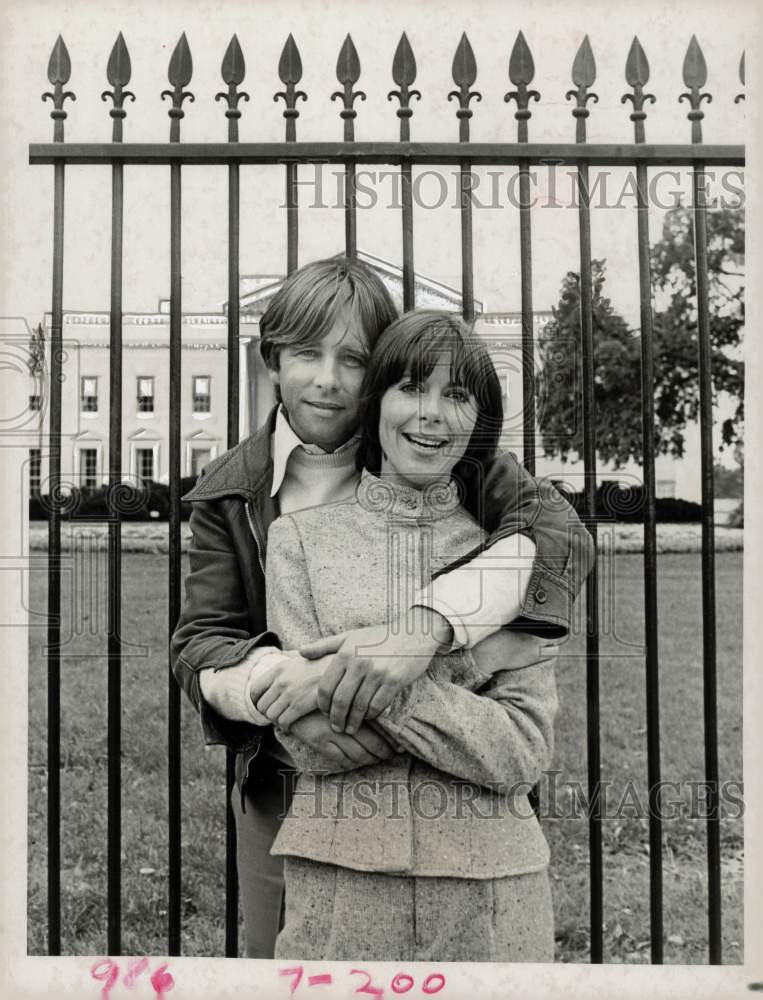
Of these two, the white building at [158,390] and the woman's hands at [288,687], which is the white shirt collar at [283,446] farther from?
the woman's hands at [288,687]

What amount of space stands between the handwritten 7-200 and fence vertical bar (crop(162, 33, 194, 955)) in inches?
15.6

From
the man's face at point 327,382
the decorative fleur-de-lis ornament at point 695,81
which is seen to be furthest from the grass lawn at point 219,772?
the decorative fleur-de-lis ornament at point 695,81

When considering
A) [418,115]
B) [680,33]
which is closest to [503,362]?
[418,115]

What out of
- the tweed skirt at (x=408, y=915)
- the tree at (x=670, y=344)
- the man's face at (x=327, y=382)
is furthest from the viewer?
the tree at (x=670, y=344)

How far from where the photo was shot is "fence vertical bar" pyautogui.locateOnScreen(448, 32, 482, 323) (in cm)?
244

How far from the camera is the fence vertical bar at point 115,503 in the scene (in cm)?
248

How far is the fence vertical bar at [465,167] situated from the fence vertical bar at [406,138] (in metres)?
0.12

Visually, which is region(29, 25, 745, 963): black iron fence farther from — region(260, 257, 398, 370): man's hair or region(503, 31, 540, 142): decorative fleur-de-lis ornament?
region(260, 257, 398, 370): man's hair

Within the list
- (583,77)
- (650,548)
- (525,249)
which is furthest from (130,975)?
(583,77)

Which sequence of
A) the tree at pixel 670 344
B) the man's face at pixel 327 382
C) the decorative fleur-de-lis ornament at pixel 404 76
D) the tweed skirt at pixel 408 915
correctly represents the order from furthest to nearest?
the tree at pixel 670 344, the decorative fleur-de-lis ornament at pixel 404 76, the man's face at pixel 327 382, the tweed skirt at pixel 408 915

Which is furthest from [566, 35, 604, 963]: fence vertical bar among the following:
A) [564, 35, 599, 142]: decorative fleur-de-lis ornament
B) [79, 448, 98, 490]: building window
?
[79, 448, 98, 490]: building window

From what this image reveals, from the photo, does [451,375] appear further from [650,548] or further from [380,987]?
[380,987]

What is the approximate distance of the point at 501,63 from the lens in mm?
2525

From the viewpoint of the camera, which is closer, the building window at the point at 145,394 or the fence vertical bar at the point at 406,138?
the fence vertical bar at the point at 406,138
